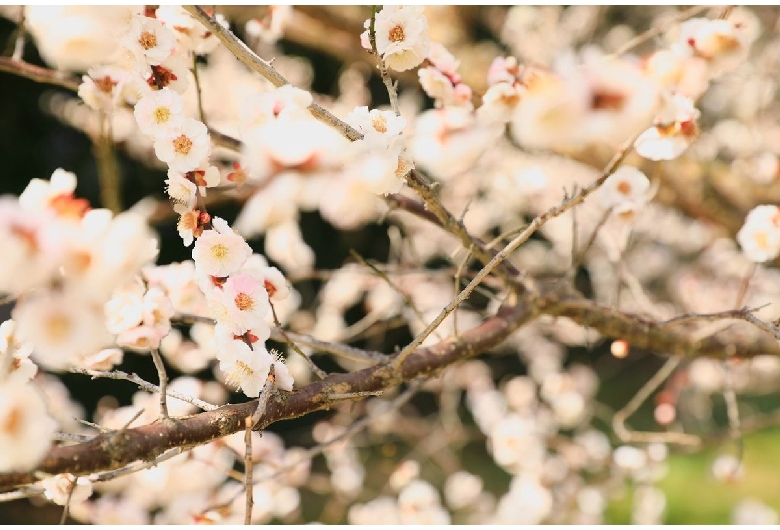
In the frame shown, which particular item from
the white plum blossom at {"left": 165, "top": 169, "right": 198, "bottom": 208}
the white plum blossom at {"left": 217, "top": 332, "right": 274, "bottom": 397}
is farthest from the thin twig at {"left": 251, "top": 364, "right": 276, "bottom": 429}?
the white plum blossom at {"left": 165, "top": 169, "right": 198, "bottom": 208}

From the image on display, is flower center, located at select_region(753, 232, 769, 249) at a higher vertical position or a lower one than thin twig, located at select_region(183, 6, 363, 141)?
lower

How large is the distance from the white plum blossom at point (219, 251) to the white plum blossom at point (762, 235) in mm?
1059

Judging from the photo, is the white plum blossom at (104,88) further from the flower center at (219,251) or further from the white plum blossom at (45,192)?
the flower center at (219,251)

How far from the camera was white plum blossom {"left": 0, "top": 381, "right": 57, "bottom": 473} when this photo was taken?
61cm

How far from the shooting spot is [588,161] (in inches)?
88.6

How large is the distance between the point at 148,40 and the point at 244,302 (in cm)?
44

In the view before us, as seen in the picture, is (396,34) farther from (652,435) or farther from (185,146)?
(652,435)

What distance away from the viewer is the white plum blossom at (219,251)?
85 centimetres

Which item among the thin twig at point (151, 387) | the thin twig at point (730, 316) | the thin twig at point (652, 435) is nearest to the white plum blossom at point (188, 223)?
the thin twig at point (151, 387)

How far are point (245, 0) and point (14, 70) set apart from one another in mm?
836

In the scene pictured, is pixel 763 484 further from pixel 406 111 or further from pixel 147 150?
pixel 147 150

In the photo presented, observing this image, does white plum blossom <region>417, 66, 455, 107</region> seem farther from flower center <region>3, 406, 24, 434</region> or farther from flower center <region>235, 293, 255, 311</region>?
flower center <region>3, 406, 24, 434</region>

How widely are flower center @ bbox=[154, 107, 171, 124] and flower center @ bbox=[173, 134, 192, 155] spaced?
35 millimetres

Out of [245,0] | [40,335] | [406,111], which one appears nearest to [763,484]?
[406,111]
